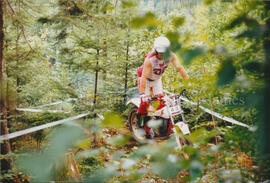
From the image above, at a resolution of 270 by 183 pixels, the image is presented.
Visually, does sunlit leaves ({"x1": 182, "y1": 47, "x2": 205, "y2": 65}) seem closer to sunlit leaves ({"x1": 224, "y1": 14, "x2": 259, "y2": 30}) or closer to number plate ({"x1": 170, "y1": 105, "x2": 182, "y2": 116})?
sunlit leaves ({"x1": 224, "y1": 14, "x2": 259, "y2": 30})

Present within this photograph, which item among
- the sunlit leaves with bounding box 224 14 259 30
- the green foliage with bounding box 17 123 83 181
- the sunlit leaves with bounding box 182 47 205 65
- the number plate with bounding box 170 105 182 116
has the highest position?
the sunlit leaves with bounding box 224 14 259 30

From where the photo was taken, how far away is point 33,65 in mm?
4887

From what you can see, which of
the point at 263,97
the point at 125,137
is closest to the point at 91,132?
the point at 125,137

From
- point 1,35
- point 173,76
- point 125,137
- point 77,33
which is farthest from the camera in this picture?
point 173,76

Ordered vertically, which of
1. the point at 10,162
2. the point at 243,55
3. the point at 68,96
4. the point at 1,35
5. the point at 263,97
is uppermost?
the point at 1,35

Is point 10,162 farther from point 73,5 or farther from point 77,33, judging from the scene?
point 73,5

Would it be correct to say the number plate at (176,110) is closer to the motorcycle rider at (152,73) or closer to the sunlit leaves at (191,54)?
the motorcycle rider at (152,73)

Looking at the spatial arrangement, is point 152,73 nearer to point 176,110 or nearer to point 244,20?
point 176,110

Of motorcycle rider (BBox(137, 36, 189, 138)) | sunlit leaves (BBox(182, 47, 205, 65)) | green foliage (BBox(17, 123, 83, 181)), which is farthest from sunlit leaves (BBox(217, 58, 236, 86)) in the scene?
motorcycle rider (BBox(137, 36, 189, 138))

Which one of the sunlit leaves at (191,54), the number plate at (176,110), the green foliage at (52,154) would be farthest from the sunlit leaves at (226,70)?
the number plate at (176,110)

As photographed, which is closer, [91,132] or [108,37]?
[91,132]

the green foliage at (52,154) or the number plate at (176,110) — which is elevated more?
the green foliage at (52,154)

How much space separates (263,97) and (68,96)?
352cm

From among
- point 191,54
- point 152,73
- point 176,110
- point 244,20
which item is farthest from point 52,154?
point 152,73
